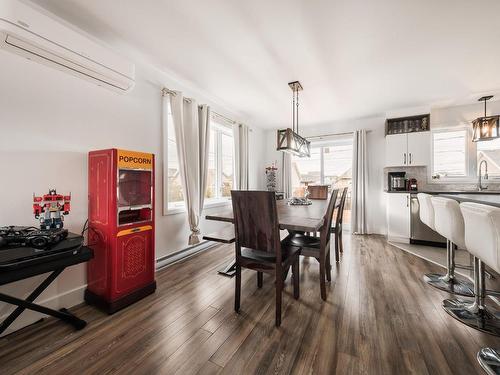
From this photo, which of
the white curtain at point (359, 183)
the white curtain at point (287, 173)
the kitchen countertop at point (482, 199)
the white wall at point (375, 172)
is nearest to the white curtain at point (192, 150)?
the white curtain at point (287, 173)

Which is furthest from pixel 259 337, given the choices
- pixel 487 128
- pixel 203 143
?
pixel 487 128

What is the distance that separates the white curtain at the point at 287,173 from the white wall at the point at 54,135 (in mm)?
3505

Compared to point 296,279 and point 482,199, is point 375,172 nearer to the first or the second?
point 482,199

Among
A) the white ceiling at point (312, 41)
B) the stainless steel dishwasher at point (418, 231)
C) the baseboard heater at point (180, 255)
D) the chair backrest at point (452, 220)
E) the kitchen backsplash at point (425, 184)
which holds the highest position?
the white ceiling at point (312, 41)

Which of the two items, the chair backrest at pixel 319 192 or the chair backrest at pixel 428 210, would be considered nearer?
the chair backrest at pixel 428 210

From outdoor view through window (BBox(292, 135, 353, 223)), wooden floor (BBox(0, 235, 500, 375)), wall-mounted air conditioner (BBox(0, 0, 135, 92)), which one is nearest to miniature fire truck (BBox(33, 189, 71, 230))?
wooden floor (BBox(0, 235, 500, 375))

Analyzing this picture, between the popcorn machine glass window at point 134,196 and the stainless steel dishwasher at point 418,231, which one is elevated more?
the popcorn machine glass window at point 134,196

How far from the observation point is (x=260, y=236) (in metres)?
1.68

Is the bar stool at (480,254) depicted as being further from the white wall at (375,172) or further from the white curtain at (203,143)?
the white curtain at (203,143)

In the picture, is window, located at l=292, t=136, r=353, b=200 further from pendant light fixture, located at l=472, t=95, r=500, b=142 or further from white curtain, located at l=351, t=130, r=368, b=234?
pendant light fixture, located at l=472, t=95, r=500, b=142

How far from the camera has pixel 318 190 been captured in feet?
13.4

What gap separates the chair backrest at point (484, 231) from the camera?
3.72ft

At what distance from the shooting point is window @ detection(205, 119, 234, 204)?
12.6 feet

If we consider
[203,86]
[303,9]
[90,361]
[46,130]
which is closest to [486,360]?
[90,361]
